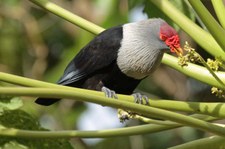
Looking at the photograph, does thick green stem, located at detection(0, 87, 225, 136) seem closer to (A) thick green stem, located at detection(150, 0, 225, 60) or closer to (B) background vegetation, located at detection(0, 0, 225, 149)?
(A) thick green stem, located at detection(150, 0, 225, 60)

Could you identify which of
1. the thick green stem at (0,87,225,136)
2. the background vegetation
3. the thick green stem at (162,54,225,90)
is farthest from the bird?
the thick green stem at (0,87,225,136)

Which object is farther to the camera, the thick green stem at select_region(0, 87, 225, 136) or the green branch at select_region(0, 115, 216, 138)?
the green branch at select_region(0, 115, 216, 138)

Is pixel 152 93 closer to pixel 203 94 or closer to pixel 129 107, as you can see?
pixel 203 94

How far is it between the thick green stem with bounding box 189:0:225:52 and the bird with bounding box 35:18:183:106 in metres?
0.70

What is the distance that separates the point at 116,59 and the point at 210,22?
2.79 feet

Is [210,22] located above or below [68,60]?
below

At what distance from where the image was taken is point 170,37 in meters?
2.18

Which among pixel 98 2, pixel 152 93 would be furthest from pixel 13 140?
pixel 152 93

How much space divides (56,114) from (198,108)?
2.15 metres

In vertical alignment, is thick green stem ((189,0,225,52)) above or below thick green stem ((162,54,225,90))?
above

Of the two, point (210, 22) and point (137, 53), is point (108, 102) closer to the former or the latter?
point (210, 22)

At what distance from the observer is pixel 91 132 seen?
158cm

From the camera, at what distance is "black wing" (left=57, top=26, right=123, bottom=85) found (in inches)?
94.4

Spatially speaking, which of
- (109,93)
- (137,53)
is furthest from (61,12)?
(137,53)
